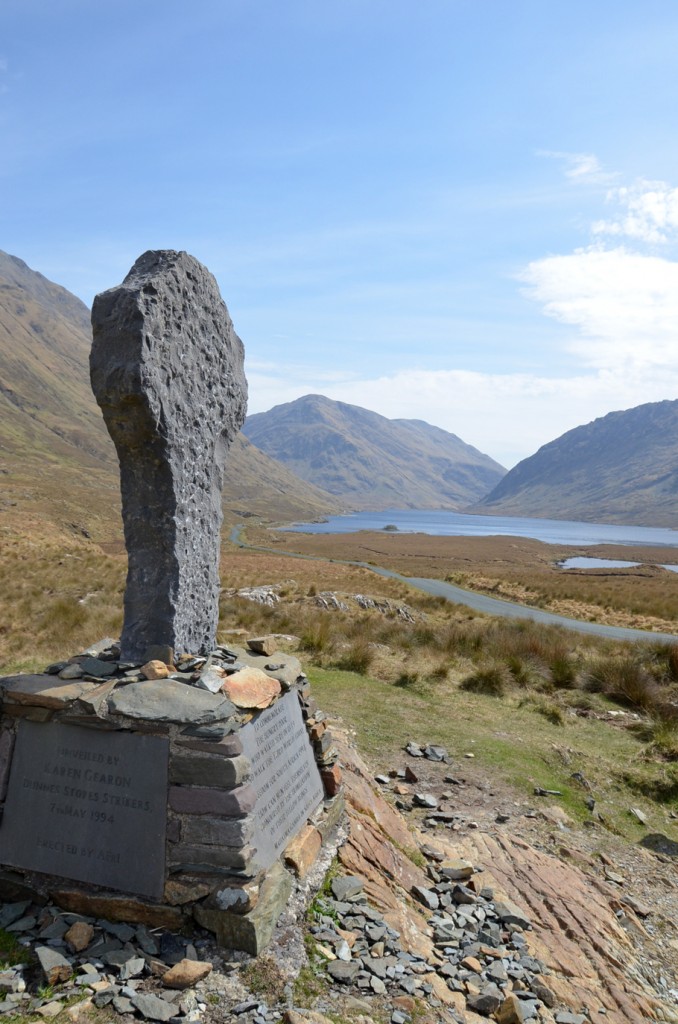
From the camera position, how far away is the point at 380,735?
9.88 meters

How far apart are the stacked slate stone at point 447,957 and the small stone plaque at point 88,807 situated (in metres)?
1.35

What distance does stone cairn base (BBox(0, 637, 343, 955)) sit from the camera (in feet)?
14.4

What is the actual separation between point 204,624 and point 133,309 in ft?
9.87

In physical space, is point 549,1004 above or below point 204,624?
below

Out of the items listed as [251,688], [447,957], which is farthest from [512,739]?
[251,688]

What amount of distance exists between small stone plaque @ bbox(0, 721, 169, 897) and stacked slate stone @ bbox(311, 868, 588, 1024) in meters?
1.35

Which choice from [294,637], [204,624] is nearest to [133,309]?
[204,624]

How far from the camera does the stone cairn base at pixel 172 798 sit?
4.40 meters

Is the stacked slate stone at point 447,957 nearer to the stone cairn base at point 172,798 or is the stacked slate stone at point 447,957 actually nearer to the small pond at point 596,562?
the stone cairn base at point 172,798

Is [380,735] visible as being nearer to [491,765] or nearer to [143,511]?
[491,765]

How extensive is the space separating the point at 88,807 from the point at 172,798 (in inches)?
26.9

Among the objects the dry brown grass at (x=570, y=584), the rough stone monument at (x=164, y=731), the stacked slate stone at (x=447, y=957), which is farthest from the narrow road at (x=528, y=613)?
the rough stone monument at (x=164, y=731)

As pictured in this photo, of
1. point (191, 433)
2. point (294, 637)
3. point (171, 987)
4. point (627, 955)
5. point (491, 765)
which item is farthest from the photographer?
point (294, 637)

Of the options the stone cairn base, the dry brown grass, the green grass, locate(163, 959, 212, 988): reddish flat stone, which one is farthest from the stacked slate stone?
the dry brown grass
